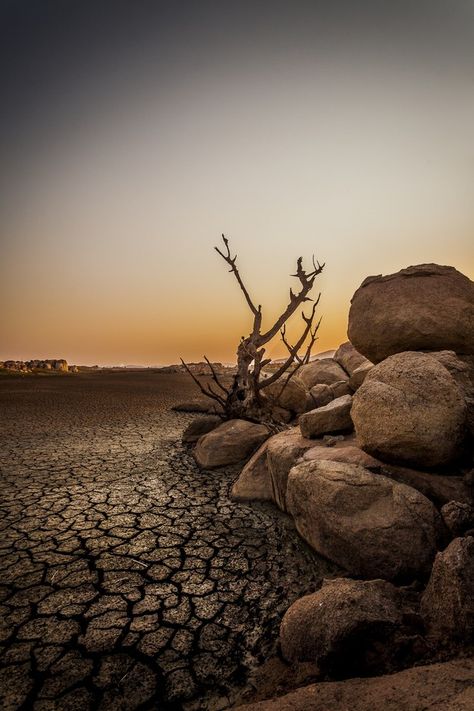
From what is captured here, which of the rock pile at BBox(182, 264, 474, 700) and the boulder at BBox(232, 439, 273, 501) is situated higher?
the rock pile at BBox(182, 264, 474, 700)

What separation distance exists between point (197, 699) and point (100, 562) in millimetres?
1779

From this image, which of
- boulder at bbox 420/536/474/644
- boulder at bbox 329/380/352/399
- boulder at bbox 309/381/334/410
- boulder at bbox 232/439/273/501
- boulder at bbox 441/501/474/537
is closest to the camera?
boulder at bbox 420/536/474/644

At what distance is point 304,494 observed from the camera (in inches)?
137

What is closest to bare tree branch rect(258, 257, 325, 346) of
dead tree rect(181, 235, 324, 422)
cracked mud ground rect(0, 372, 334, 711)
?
dead tree rect(181, 235, 324, 422)

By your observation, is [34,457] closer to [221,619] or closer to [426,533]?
[221,619]

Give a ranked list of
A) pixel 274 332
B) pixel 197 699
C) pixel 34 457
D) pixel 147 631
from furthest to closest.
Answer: pixel 274 332, pixel 34 457, pixel 147 631, pixel 197 699

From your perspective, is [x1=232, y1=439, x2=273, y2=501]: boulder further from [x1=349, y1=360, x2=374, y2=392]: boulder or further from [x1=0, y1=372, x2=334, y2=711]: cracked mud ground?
[x1=349, y1=360, x2=374, y2=392]: boulder

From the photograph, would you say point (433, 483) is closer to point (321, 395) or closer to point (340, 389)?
point (340, 389)

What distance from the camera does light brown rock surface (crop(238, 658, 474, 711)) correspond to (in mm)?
1500

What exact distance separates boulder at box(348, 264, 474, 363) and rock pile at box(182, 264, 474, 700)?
0.05ft

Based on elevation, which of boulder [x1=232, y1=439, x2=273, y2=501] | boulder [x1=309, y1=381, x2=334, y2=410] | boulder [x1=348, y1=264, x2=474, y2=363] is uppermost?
boulder [x1=348, y1=264, x2=474, y2=363]

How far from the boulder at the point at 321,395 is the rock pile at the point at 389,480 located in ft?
9.19

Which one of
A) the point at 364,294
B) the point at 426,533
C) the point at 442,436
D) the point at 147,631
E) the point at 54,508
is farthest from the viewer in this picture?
the point at 364,294

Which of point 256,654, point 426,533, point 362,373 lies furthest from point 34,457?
point 426,533
